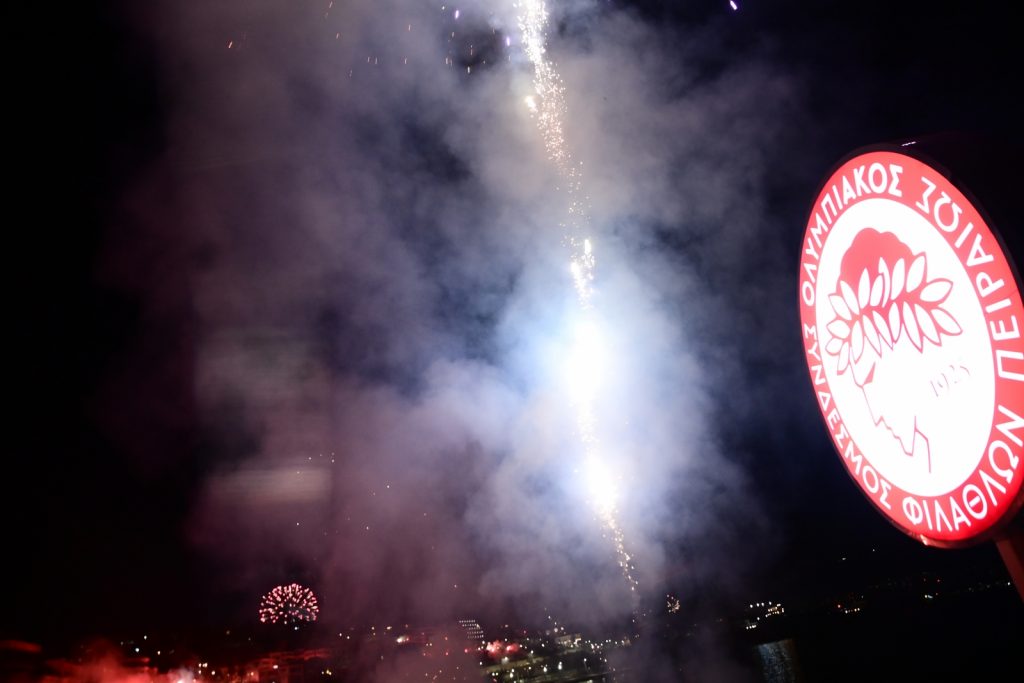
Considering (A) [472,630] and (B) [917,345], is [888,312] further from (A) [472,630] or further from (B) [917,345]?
(A) [472,630]

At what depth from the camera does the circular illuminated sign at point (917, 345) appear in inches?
62.1

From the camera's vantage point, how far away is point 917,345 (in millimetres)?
1876

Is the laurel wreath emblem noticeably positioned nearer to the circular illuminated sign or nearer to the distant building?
the circular illuminated sign

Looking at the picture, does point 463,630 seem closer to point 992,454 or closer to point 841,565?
point 992,454

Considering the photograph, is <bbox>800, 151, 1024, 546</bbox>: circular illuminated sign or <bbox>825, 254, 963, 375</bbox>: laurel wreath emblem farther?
<bbox>825, 254, 963, 375</bbox>: laurel wreath emblem

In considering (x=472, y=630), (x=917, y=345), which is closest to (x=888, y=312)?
(x=917, y=345)

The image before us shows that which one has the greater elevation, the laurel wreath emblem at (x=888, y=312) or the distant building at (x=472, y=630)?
the distant building at (x=472, y=630)

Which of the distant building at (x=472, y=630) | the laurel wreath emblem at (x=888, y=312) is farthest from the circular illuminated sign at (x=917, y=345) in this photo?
the distant building at (x=472, y=630)

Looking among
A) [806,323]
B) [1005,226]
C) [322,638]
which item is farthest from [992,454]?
[322,638]

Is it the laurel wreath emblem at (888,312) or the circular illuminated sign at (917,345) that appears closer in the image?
A: the circular illuminated sign at (917,345)

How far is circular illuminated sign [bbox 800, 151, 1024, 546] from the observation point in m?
1.58

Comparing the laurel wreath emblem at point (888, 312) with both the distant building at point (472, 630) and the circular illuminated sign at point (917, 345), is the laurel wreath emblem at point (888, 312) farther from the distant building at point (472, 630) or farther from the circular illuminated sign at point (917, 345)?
the distant building at point (472, 630)

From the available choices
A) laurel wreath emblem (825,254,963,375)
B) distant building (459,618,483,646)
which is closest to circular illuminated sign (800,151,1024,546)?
laurel wreath emblem (825,254,963,375)

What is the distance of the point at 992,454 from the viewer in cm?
159
